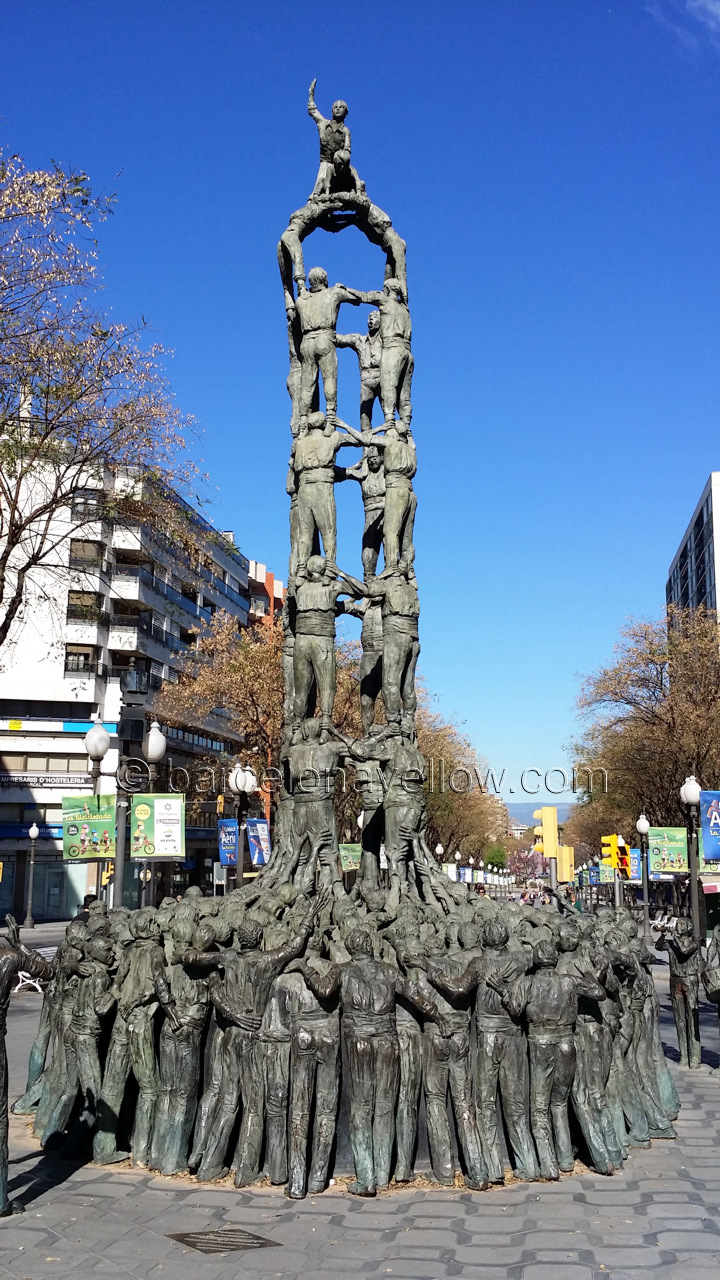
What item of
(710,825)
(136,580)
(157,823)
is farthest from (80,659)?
(710,825)

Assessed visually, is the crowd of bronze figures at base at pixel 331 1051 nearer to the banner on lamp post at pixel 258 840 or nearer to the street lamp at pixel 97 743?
the street lamp at pixel 97 743

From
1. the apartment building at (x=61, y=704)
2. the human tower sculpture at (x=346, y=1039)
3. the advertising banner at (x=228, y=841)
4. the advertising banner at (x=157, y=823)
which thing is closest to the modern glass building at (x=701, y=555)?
the apartment building at (x=61, y=704)

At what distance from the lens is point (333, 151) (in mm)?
13992

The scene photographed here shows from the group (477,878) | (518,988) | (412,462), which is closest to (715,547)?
(477,878)

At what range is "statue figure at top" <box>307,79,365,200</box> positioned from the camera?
Answer: 13.9 meters

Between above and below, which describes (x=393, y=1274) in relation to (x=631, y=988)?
below

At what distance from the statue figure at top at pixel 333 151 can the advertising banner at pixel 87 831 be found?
898 centimetres

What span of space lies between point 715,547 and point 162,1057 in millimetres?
66710

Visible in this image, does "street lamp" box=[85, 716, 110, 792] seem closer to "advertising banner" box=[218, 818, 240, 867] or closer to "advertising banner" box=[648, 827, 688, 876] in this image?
"advertising banner" box=[218, 818, 240, 867]

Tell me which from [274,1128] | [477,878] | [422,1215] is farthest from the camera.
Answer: [477,878]

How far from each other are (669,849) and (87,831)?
13.6 m

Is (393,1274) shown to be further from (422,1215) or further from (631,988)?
(631,988)

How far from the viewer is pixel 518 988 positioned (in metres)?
8.65

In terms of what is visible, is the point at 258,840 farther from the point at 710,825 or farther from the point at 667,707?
the point at 667,707
